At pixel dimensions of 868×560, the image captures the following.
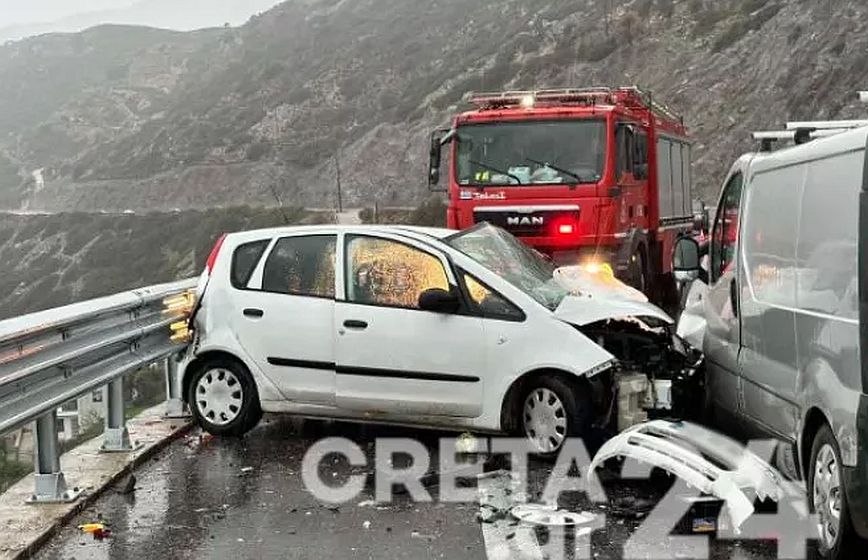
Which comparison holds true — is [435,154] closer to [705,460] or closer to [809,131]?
[809,131]

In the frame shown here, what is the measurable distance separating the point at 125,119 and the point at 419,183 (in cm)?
7646

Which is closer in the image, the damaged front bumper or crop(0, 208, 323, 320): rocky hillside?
the damaged front bumper

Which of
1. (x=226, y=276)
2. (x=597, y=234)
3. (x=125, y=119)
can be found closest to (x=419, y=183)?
(x=597, y=234)

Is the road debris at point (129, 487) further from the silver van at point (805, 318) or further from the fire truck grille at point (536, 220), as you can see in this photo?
the fire truck grille at point (536, 220)

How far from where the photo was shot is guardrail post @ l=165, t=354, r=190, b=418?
29.3 feet

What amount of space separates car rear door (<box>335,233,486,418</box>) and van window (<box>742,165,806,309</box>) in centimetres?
188

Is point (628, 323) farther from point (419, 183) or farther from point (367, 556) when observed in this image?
point (419, 183)

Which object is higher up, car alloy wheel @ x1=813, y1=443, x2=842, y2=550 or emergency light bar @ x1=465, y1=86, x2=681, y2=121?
emergency light bar @ x1=465, y1=86, x2=681, y2=121

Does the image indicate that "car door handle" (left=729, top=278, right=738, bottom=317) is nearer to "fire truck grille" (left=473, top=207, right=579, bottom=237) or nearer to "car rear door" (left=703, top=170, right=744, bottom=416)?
"car rear door" (left=703, top=170, right=744, bottom=416)

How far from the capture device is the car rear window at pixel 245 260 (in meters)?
8.11

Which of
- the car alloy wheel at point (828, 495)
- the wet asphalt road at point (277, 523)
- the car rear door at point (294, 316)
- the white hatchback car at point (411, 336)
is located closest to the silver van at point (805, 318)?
the car alloy wheel at point (828, 495)

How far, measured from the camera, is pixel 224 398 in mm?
8086

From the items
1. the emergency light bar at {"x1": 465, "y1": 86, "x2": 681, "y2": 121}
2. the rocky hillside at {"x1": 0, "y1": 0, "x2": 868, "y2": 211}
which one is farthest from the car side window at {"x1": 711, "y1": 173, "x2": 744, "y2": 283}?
the rocky hillside at {"x1": 0, "y1": 0, "x2": 868, "y2": 211}

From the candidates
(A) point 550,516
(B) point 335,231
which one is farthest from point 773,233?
(B) point 335,231
